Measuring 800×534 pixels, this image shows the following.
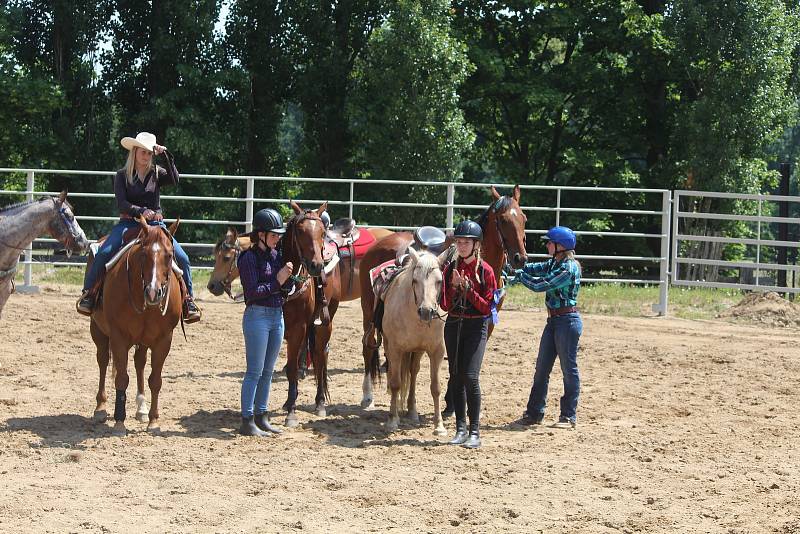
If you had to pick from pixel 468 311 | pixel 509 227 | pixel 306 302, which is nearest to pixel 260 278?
pixel 306 302

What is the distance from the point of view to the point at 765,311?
48.5 ft

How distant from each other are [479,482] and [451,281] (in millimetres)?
1541

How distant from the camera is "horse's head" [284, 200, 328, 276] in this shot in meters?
7.68

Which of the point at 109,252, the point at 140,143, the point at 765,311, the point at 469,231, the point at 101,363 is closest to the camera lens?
the point at 469,231

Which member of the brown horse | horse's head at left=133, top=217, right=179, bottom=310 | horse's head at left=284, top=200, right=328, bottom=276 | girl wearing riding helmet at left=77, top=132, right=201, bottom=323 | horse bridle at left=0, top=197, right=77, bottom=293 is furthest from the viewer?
the brown horse

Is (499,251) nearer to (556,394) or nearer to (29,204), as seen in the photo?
(556,394)

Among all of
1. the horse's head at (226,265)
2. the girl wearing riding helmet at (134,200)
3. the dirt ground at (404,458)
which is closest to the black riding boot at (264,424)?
the dirt ground at (404,458)

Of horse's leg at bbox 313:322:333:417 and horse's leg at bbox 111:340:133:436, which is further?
horse's leg at bbox 313:322:333:417

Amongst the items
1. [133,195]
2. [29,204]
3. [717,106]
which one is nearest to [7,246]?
[29,204]

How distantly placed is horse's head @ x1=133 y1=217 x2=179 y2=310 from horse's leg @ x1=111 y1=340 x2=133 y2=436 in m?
0.48

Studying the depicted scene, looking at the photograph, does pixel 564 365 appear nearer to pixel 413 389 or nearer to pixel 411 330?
pixel 413 389

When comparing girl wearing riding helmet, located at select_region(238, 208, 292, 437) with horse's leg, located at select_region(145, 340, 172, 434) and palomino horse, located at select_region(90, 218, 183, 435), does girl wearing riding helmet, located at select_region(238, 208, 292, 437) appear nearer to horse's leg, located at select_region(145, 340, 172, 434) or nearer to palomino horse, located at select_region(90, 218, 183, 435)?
palomino horse, located at select_region(90, 218, 183, 435)

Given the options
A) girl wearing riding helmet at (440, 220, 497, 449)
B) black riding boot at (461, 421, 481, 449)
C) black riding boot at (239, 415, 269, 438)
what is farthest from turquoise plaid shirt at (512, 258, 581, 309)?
black riding boot at (239, 415, 269, 438)

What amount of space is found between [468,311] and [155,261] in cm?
233
